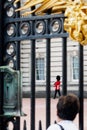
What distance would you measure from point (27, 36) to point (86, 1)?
0.66 metres

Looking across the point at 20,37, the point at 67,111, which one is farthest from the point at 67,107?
the point at 20,37

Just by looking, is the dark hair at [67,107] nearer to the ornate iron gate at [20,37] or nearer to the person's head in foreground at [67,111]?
the person's head in foreground at [67,111]

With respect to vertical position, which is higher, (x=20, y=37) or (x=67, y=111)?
(x=20, y=37)

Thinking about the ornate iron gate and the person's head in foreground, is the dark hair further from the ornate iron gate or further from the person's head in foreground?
the ornate iron gate

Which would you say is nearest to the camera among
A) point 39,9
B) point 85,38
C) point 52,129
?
point 52,129

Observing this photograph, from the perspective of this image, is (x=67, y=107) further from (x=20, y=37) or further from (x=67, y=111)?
(x=20, y=37)

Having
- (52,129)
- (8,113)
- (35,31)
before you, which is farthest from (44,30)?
(52,129)

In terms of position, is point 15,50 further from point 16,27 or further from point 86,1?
point 86,1

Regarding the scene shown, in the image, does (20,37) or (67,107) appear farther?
(20,37)

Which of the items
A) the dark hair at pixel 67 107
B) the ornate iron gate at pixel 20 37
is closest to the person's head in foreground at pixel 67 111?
the dark hair at pixel 67 107

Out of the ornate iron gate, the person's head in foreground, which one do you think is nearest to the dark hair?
the person's head in foreground

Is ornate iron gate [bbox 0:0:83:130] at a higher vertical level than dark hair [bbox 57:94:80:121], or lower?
higher

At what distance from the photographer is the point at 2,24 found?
4324 millimetres

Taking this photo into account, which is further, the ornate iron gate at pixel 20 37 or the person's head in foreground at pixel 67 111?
the ornate iron gate at pixel 20 37
